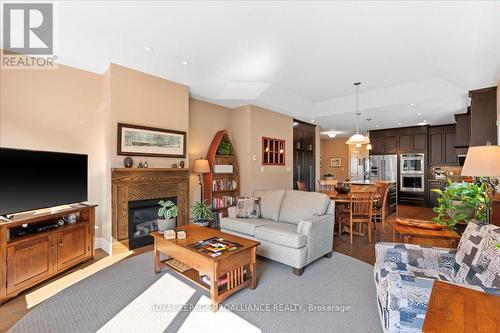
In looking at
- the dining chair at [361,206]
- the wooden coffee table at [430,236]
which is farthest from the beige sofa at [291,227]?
the wooden coffee table at [430,236]

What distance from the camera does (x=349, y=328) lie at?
1.90 metres

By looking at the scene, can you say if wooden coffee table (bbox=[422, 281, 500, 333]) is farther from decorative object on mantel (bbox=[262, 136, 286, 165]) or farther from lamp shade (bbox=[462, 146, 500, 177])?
decorative object on mantel (bbox=[262, 136, 286, 165])

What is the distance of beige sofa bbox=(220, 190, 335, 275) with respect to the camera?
2863mm

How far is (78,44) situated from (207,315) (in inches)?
140

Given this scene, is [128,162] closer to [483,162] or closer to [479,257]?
[479,257]

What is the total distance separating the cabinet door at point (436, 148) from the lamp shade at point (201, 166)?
282 inches

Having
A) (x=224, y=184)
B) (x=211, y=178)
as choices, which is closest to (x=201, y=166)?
(x=211, y=178)

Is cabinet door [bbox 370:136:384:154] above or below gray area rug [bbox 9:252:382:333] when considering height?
above

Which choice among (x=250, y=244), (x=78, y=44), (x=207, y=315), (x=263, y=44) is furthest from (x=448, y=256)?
(x=78, y=44)

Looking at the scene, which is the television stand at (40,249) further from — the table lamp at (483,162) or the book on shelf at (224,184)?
the table lamp at (483,162)

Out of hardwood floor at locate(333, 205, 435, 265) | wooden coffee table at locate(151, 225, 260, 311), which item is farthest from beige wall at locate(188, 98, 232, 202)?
hardwood floor at locate(333, 205, 435, 265)

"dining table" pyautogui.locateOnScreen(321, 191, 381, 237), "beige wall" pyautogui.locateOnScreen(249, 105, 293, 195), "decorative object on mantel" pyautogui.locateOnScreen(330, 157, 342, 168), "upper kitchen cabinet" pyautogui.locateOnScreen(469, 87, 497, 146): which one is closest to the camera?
"upper kitchen cabinet" pyautogui.locateOnScreen(469, 87, 497, 146)

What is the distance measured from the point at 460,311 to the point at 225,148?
15.1 ft

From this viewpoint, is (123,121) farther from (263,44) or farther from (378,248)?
(378,248)
